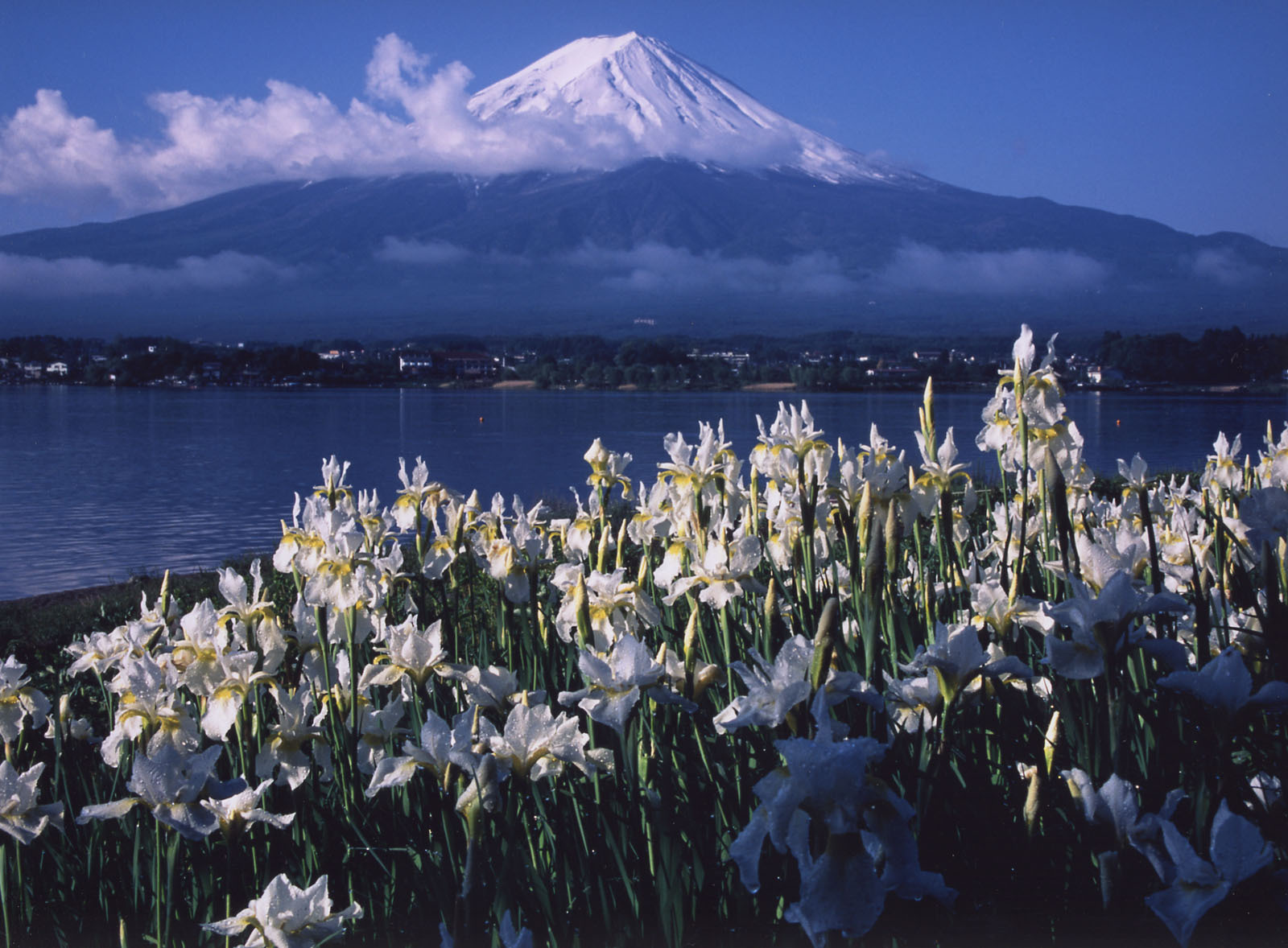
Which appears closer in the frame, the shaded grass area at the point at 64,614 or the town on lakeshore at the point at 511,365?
the shaded grass area at the point at 64,614

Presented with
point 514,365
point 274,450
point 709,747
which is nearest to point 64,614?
point 709,747

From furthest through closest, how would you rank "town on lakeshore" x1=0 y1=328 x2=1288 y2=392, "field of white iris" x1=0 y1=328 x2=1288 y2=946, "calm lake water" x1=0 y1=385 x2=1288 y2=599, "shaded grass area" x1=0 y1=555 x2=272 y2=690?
"town on lakeshore" x1=0 y1=328 x2=1288 y2=392 → "calm lake water" x1=0 y1=385 x2=1288 y2=599 → "shaded grass area" x1=0 y1=555 x2=272 y2=690 → "field of white iris" x1=0 y1=328 x2=1288 y2=946

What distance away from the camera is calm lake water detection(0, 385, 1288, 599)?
45.9 feet

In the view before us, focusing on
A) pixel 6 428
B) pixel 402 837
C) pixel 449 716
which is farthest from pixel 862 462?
pixel 6 428

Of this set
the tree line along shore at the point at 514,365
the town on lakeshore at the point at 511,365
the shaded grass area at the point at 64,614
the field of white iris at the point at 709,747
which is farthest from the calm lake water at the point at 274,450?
the town on lakeshore at the point at 511,365

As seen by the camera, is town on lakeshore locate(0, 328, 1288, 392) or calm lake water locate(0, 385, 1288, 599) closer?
calm lake water locate(0, 385, 1288, 599)

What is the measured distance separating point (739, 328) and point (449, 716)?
174730 mm

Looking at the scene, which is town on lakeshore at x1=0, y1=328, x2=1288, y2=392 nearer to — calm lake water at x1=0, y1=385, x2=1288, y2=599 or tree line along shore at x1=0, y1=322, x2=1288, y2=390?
tree line along shore at x1=0, y1=322, x2=1288, y2=390

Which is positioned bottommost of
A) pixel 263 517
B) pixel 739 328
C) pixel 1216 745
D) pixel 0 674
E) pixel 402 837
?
pixel 263 517

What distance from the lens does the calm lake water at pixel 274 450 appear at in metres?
14.0

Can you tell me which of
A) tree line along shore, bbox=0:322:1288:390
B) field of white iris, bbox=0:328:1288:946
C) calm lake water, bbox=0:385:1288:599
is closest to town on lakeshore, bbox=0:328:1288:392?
tree line along shore, bbox=0:322:1288:390

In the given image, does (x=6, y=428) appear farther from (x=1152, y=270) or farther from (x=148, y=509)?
(x=1152, y=270)

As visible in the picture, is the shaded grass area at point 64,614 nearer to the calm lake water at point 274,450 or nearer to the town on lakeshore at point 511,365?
the calm lake water at point 274,450

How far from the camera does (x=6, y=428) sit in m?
39.7
